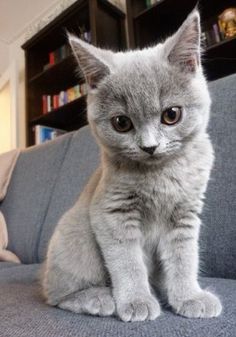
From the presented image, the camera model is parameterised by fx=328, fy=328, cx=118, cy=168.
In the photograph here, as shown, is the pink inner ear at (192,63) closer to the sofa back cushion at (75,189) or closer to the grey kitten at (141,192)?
the grey kitten at (141,192)

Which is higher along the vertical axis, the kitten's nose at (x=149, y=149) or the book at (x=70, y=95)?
the book at (x=70, y=95)

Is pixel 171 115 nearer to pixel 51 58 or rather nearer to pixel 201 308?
pixel 201 308

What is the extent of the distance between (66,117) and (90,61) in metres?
2.01

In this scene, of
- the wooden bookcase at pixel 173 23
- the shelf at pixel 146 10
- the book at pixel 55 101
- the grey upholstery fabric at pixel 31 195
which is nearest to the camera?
the grey upholstery fabric at pixel 31 195

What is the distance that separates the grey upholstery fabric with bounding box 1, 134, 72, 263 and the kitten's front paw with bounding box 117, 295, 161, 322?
92 centimetres

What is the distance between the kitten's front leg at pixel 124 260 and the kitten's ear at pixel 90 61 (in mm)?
302

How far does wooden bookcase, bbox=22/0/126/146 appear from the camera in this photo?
2221 mm

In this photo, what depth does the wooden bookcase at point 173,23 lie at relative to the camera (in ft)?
6.00

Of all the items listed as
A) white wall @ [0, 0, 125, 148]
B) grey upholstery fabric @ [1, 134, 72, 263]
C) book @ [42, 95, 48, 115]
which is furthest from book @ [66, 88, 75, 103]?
grey upholstery fabric @ [1, 134, 72, 263]

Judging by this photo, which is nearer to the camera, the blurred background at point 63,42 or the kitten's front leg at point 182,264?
the kitten's front leg at point 182,264

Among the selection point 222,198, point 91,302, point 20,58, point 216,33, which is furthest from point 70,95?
point 91,302

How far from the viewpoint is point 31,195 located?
1619mm

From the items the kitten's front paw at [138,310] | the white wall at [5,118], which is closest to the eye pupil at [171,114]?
the kitten's front paw at [138,310]

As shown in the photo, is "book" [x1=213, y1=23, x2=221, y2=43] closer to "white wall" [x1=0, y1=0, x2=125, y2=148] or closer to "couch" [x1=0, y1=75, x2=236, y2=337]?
"couch" [x1=0, y1=75, x2=236, y2=337]
